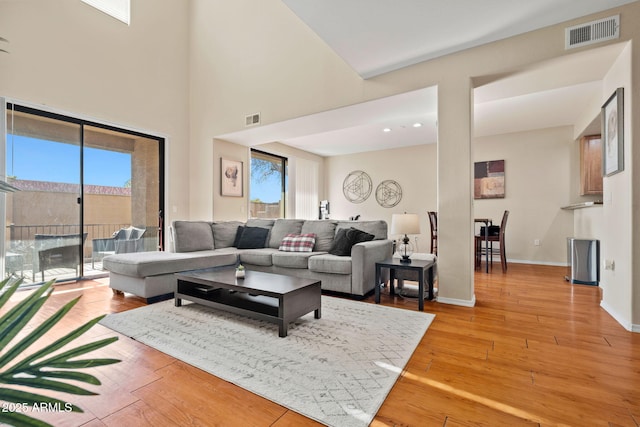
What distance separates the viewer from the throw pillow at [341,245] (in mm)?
3870

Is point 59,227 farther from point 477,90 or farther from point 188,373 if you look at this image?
point 477,90

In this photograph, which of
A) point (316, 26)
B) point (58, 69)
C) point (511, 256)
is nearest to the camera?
point (316, 26)

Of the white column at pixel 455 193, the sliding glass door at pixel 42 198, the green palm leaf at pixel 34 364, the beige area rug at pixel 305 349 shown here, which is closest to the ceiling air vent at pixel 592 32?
the white column at pixel 455 193

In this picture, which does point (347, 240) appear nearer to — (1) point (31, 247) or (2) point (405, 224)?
(2) point (405, 224)

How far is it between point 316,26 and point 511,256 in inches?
229

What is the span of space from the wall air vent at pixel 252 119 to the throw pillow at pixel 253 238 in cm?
171

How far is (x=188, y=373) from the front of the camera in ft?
6.28

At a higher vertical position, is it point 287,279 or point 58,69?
point 58,69

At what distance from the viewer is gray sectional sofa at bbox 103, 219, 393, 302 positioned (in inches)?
137

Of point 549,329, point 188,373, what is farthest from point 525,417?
point 188,373

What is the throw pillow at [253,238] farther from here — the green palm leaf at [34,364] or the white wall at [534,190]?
the white wall at [534,190]

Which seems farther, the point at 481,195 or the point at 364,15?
the point at 481,195

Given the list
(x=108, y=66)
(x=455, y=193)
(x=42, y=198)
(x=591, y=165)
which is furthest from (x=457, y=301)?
(x=108, y=66)

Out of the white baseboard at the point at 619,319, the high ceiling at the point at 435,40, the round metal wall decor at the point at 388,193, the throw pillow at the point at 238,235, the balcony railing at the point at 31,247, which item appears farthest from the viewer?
the round metal wall decor at the point at 388,193
